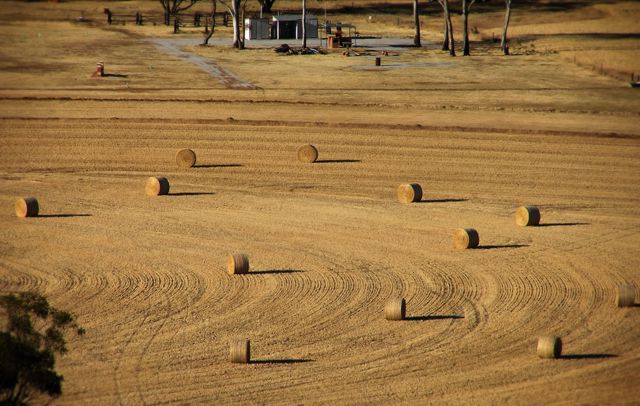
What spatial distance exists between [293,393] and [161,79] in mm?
42723

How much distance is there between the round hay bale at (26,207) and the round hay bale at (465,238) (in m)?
12.5

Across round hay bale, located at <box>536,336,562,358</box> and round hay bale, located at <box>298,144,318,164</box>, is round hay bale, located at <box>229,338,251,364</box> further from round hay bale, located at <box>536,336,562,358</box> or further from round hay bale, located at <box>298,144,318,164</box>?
round hay bale, located at <box>298,144,318,164</box>

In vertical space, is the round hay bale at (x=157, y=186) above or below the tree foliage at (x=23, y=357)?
below

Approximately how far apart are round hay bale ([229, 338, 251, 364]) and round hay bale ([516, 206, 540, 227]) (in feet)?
43.2

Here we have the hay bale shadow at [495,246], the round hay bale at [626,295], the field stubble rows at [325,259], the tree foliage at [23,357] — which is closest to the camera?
the tree foliage at [23,357]

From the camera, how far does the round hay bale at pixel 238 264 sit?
2706cm

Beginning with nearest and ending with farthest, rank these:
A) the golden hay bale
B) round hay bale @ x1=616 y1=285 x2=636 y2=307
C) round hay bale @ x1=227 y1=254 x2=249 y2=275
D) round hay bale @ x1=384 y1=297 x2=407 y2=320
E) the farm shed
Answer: round hay bale @ x1=384 y1=297 x2=407 y2=320, round hay bale @ x1=616 y1=285 x2=636 y2=307, round hay bale @ x1=227 y1=254 x2=249 y2=275, the golden hay bale, the farm shed

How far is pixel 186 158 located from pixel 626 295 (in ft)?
61.0

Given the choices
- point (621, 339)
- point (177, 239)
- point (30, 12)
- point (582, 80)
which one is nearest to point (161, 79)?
point (582, 80)

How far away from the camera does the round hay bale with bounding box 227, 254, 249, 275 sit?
27062 millimetres

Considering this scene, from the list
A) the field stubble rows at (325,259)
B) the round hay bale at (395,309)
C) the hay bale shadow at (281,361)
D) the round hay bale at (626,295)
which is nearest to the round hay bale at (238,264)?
the field stubble rows at (325,259)

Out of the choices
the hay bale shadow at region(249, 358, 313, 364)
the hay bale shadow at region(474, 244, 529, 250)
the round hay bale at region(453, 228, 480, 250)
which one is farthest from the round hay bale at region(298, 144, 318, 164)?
the hay bale shadow at region(249, 358, 313, 364)

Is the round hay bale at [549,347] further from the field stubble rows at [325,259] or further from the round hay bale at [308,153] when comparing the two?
the round hay bale at [308,153]

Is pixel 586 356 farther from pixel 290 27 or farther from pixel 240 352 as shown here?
pixel 290 27
